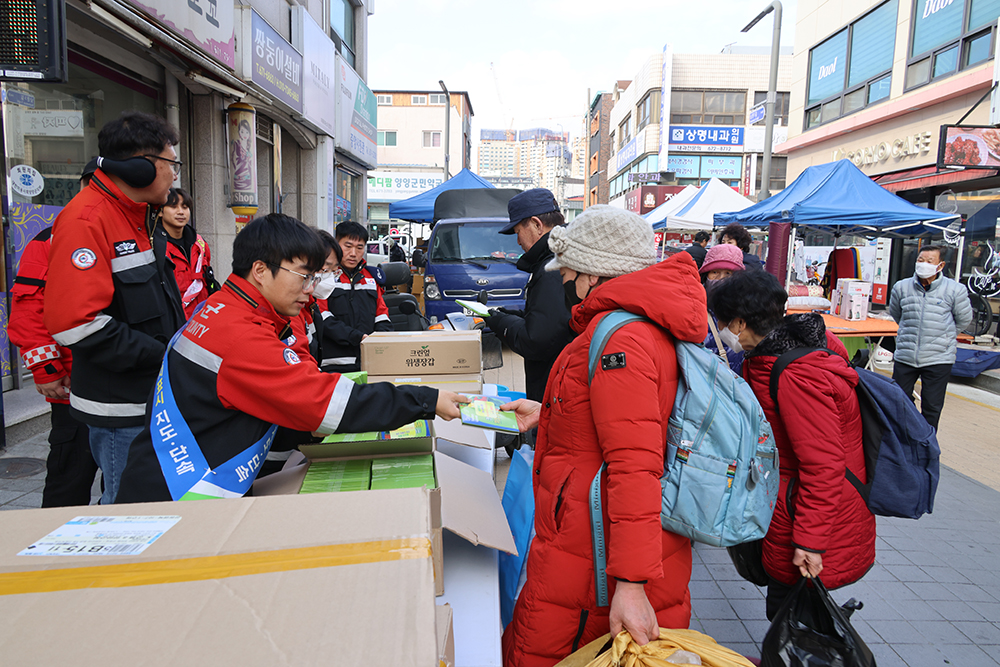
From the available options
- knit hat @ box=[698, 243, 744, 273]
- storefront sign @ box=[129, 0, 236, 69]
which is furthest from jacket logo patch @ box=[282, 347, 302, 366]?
storefront sign @ box=[129, 0, 236, 69]

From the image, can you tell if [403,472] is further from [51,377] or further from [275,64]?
[275,64]

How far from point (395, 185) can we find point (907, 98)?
31.0m

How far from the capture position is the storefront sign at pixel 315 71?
10.3 m

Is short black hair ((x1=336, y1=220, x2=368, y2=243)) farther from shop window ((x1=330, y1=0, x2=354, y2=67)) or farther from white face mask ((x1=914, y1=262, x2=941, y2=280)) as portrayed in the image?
shop window ((x1=330, y1=0, x2=354, y2=67))

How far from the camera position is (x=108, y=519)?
1.07 meters

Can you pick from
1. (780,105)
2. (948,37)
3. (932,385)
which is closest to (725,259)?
(932,385)

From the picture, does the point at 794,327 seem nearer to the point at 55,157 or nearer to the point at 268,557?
the point at 268,557

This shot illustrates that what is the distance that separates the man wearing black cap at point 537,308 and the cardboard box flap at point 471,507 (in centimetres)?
90

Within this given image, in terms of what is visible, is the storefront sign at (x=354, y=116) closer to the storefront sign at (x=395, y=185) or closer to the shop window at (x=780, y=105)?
the storefront sign at (x=395, y=185)

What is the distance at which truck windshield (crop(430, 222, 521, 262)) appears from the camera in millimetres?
10023

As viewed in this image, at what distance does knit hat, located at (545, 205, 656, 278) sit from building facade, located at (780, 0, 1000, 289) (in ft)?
→ 38.4

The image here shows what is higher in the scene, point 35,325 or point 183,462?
point 35,325

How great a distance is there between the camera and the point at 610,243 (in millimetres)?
1821

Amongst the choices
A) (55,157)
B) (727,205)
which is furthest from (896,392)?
(727,205)
